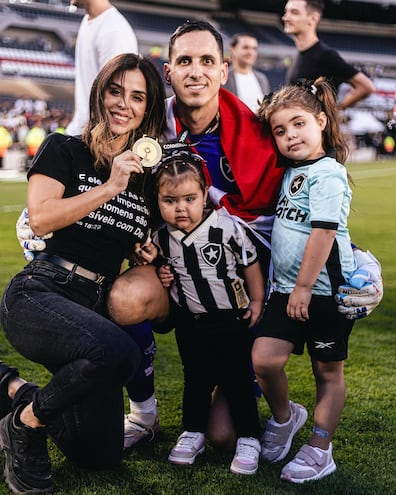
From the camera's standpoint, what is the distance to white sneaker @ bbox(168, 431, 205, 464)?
256 centimetres

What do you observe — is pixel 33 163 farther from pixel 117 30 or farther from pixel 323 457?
pixel 117 30

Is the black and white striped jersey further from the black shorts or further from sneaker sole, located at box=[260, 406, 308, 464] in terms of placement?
sneaker sole, located at box=[260, 406, 308, 464]

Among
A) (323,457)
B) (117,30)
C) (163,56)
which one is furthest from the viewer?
→ (163,56)

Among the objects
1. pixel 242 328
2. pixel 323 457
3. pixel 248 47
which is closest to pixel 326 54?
pixel 248 47

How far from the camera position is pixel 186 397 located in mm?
2762

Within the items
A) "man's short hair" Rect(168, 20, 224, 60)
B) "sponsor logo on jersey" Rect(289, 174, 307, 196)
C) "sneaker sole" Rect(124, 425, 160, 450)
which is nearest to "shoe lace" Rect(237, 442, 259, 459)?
"sneaker sole" Rect(124, 425, 160, 450)

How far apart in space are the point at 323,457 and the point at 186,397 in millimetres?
573

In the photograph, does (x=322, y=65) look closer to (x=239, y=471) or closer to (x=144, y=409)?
(x=144, y=409)

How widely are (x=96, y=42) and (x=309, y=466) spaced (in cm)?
268

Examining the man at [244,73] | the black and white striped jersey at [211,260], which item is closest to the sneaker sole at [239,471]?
the black and white striped jersey at [211,260]

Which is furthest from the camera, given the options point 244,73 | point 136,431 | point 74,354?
point 244,73

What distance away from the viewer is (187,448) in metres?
2.59

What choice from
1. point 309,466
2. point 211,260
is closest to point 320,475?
point 309,466

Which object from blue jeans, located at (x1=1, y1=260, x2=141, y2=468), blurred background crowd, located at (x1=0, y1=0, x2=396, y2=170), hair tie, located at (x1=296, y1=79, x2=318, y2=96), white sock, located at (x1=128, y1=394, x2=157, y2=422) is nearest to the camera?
blue jeans, located at (x1=1, y1=260, x2=141, y2=468)
